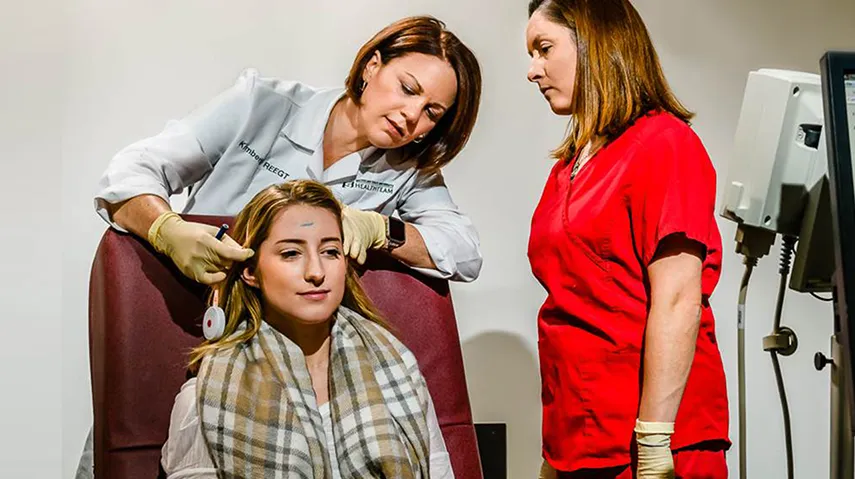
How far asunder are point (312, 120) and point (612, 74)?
21.6 inches

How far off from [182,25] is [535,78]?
30.8 inches

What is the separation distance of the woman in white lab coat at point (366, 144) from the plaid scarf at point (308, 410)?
0.67 feet

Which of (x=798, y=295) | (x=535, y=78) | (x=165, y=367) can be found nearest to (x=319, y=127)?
(x=535, y=78)

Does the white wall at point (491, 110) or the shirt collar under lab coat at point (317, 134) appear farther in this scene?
the white wall at point (491, 110)

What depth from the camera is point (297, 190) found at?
5.09ft

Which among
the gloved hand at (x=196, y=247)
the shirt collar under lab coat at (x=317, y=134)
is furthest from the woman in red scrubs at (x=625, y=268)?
the gloved hand at (x=196, y=247)

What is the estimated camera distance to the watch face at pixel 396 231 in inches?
66.1

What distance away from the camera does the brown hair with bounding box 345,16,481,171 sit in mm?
1728

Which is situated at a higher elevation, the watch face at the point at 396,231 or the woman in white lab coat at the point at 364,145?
the woman in white lab coat at the point at 364,145

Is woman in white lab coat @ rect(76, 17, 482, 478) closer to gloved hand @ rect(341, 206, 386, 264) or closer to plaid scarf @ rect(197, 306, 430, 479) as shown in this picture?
gloved hand @ rect(341, 206, 386, 264)

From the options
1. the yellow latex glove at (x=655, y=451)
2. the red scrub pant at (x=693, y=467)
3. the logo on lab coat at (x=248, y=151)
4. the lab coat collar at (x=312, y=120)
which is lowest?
the red scrub pant at (x=693, y=467)

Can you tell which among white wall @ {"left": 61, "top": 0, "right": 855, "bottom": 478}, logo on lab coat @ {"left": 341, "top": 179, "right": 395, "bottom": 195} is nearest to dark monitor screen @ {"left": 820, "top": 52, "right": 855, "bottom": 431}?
logo on lab coat @ {"left": 341, "top": 179, "right": 395, "bottom": 195}

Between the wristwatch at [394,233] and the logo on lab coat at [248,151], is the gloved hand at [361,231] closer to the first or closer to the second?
the wristwatch at [394,233]

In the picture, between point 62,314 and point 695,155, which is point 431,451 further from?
point 62,314
